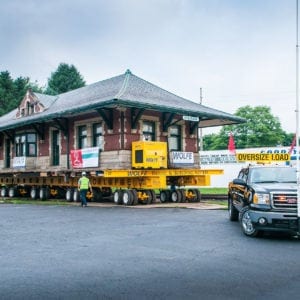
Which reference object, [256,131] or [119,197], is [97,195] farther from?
[256,131]

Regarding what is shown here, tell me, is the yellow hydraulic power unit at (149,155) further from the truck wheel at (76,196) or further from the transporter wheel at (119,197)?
the truck wheel at (76,196)

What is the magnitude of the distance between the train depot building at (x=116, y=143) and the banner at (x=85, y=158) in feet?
0.18

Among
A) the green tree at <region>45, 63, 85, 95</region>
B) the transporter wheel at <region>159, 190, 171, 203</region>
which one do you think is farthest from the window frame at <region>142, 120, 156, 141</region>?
the green tree at <region>45, 63, 85, 95</region>

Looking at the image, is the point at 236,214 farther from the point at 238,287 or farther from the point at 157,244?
the point at 238,287

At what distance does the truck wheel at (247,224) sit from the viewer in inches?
409

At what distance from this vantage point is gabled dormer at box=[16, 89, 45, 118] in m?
29.9

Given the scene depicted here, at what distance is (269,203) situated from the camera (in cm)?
1005

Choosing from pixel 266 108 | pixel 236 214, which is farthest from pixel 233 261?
pixel 266 108

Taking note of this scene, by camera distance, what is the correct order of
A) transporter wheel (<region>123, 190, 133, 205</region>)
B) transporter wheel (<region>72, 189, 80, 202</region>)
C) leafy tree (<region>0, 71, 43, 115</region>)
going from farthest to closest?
leafy tree (<region>0, 71, 43, 115</region>) → transporter wheel (<region>72, 189, 80, 202</region>) → transporter wheel (<region>123, 190, 133, 205</region>)

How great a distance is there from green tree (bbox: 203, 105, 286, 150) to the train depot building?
53.8 metres

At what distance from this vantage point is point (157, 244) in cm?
956

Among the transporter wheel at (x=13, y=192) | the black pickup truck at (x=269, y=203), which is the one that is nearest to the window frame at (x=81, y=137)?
the transporter wheel at (x=13, y=192)

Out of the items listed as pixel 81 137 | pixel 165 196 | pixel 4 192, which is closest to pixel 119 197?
Result: pixel 165 196

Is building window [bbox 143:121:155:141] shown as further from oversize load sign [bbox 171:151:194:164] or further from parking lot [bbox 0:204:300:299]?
parking lot [bbox 0:204:300:299]
